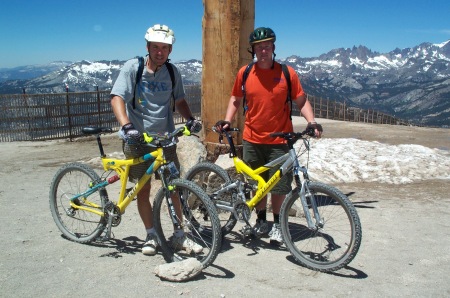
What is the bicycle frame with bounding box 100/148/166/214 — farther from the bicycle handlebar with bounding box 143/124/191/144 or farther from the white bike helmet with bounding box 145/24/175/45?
the white bike helmet with bounding box 145/24/175/45

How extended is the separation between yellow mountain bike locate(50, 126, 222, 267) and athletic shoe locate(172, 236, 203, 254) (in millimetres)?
37

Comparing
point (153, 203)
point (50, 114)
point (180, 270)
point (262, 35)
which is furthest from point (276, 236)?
point (50, 114)

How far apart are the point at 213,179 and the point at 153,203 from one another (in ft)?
2.60

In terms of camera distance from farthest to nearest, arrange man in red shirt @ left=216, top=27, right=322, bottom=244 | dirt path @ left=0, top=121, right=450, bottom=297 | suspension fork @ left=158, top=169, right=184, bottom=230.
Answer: man in red shirt @ left=216, top=27, right=322, bottom=244
suspension fork @ left=158, top=169, right=184, bottom=230
dirt path @ left=0, top=121, right=450, bottom=297

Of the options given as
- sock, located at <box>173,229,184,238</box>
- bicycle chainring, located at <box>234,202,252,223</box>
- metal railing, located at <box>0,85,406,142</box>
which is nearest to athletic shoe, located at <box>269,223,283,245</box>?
bicycle chainring, located at <box>234,202,252,223</box>

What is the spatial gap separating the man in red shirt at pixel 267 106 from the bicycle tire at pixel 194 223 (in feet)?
2.24

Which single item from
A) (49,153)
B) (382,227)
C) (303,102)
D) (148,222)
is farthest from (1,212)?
Answer: (49,153)

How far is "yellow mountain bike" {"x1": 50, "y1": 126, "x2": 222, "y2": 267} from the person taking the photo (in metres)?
3.49

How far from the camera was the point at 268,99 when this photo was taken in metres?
3.78

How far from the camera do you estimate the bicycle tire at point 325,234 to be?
10.7 feet

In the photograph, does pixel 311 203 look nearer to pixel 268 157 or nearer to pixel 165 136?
pixel 268 157

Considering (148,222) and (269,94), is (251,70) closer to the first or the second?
(269,94)

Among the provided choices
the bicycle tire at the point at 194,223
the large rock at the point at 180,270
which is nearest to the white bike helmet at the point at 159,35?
the bicycle tire at the point at 194,223

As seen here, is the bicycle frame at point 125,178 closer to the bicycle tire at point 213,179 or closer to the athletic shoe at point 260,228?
the bicycle tire at point 213,179
